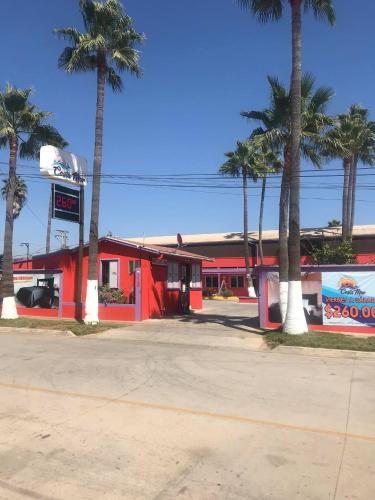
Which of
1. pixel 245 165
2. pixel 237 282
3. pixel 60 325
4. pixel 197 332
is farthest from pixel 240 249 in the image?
pixel 197 332

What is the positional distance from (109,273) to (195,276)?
6.96 metres

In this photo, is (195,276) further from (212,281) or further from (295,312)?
Result: (212,281)

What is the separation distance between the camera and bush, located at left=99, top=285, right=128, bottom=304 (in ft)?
69.8

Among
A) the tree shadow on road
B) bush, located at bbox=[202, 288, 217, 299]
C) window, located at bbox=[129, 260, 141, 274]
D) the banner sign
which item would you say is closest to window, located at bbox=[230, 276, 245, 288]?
bush, located at bbox=[202, 288, 217, 299]

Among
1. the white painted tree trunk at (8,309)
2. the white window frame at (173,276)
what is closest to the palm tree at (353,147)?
the white window frame at (173,276)

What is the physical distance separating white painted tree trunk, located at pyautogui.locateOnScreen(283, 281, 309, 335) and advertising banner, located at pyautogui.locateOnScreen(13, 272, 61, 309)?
38.8 ft

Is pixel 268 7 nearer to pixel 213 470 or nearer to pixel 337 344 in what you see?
pixel 337 344

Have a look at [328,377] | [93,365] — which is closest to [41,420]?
[93,365]

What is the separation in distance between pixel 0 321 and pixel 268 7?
16.4 meters

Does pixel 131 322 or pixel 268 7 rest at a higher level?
pixel 268 7

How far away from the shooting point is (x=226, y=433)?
6.37m

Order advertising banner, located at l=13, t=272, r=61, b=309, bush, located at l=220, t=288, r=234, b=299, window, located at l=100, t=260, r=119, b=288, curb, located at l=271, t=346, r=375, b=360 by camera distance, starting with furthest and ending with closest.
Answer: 1. bush, located at l=220, t=288, r=234, b=299
2. advertising banner, located at l=13, t=272, r=61, b=309
3. window, located at l=100, t=260, r=119, b=288
4. curb, located at l=271, t=346, r=375, b=360

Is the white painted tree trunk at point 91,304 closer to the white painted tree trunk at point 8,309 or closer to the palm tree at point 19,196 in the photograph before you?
the white painted tree trunk at point 8,309

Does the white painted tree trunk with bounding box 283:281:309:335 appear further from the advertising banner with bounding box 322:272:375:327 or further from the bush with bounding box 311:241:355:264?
the bush with bounding box 311:241:355:264
